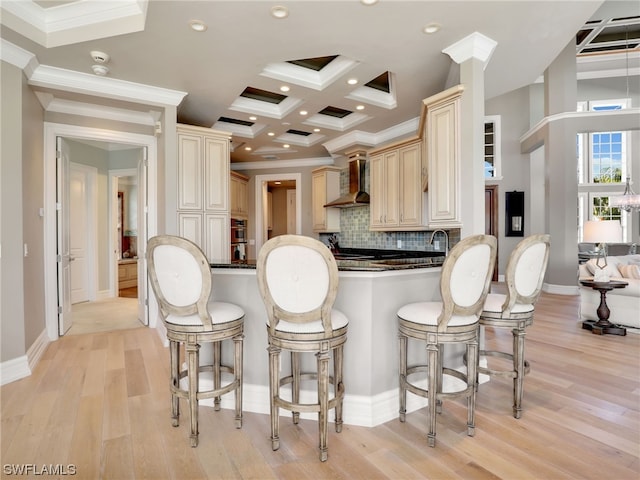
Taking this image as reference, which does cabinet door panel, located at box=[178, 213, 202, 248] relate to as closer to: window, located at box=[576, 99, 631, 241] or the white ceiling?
the white ceiling

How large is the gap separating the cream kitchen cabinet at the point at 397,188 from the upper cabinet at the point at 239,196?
2677mm

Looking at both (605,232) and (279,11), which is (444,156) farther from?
(605,232)

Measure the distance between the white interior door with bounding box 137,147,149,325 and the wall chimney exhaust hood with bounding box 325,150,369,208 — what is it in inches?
117

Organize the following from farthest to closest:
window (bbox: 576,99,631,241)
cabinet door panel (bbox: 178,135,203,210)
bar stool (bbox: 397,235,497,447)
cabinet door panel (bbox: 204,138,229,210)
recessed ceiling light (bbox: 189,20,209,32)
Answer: window (bbox: 576,99,631,241) → cabinet door panel (bbox: 204,138,229,210) → cabinet door panel (bbox: 178,135,203,210) → recessed ceiling light (bbox: 189,20,209,32) → bar stool (bbox: 397,235,497,447)

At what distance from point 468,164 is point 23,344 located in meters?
4.01

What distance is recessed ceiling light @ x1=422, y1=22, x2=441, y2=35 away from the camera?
8.43 ft

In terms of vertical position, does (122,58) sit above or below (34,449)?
above

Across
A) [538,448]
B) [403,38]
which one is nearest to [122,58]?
[403,38]

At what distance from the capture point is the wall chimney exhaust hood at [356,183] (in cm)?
569

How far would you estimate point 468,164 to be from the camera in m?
2.78

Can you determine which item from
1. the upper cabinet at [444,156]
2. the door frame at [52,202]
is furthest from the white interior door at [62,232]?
the upper cabinet at [444,156]

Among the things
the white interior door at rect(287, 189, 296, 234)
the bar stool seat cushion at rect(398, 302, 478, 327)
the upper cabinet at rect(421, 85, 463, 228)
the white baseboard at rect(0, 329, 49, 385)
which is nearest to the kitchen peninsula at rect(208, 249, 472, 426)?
the bar stool seat cushion at rect(398, 302, 478, 327)

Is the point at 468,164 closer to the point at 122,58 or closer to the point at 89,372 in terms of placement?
the point at 122,58

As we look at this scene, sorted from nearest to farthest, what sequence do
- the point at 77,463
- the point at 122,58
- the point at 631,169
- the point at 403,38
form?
the point at 77,463, the point at 403,38, the point at 122,58, the point at 631,169
